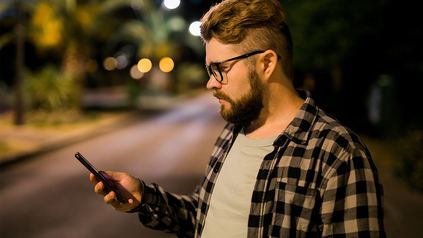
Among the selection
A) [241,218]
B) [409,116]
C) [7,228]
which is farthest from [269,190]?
[409,116]

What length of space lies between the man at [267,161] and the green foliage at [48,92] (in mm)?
14033

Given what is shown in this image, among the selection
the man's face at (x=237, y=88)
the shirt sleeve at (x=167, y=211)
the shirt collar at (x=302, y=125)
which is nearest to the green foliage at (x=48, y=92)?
the shirt sleeve at (x=167, y=211)

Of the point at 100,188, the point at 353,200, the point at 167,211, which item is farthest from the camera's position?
the point at 167,211

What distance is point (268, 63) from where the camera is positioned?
4.86ft

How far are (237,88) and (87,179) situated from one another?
233 inches

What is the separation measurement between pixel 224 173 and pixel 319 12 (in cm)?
820

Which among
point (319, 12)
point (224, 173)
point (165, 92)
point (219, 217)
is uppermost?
point (319, 12)

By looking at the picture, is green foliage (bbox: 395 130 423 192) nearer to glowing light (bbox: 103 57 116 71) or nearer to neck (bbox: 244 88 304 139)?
neck (bbox: 244 88 304 139)

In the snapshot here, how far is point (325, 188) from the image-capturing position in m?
1.20

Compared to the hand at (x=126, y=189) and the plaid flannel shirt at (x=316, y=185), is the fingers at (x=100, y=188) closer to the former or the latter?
the hand at (x=126, y=189)

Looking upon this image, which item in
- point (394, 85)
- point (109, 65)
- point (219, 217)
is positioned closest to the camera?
point (219, 217)

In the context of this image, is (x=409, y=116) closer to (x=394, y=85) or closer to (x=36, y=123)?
(x=394, y=85)

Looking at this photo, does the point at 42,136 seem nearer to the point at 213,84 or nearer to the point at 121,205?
the point at 121,205

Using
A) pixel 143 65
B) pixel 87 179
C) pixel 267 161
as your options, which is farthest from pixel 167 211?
pixel 143 65
